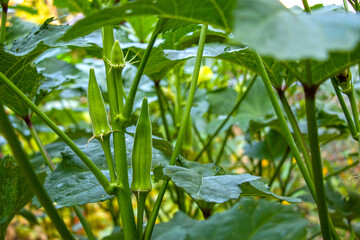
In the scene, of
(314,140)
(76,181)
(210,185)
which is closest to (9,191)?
(76,181)

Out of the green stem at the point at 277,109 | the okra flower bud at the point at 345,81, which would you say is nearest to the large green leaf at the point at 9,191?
the green stem at the point at 277,109

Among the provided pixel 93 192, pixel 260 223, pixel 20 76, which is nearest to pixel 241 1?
pixel 260 223

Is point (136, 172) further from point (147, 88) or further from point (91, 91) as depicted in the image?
point (147, 88)

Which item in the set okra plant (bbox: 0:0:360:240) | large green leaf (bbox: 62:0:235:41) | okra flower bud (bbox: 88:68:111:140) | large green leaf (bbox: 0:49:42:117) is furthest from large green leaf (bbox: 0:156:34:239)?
large green leaf (bbox: 62:0:235:41)

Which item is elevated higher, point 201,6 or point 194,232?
point 201,6

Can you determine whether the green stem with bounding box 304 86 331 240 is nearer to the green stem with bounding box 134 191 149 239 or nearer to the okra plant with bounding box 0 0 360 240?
the okra plant with bounding box 0 0 360 240

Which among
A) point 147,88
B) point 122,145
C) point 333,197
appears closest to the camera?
point 122,145
